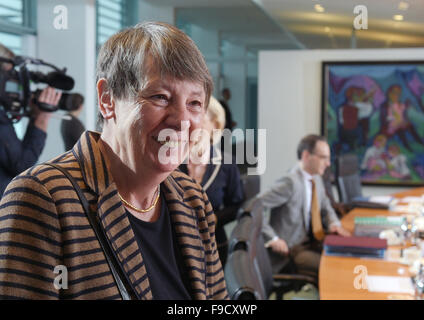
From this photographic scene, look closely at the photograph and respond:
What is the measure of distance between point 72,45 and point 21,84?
0.47 feet

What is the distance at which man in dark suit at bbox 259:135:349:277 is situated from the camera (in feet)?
9.63

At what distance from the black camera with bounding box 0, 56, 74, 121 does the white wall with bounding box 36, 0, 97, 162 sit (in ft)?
0.10

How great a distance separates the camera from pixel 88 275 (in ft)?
2.14

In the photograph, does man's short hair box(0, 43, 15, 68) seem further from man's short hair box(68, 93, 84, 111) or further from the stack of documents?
the stack of documents

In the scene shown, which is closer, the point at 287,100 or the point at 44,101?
the point at 44,101

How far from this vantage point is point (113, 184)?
0.72 meters

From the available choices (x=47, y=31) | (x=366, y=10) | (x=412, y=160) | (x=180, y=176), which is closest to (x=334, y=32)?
(x=366, y=10)

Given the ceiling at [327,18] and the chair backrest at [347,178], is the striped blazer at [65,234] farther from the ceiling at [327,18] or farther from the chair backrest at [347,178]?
the chair backrest at [347,178]

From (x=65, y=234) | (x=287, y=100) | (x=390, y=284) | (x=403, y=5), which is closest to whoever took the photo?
(x=65, y=234)

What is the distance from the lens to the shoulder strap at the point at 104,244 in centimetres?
67

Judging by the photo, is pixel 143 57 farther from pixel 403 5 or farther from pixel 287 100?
pixel 287 100

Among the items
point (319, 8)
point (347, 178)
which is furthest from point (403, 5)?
point (347, 178)

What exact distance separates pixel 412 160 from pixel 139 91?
17.0 ft
